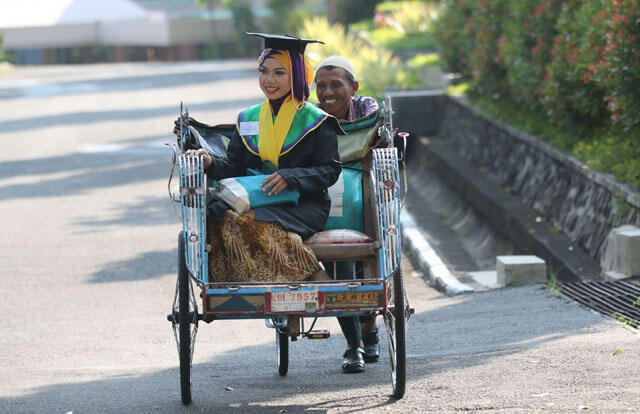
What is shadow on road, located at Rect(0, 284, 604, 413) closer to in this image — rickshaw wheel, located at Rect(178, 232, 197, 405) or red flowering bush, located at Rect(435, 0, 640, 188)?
rickshaw wheel, located at Rect(178, 232, 197, 405)

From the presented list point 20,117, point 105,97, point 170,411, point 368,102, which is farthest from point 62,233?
point 105,97

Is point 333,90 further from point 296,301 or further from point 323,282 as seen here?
point 296,301

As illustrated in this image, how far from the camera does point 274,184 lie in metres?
5.73

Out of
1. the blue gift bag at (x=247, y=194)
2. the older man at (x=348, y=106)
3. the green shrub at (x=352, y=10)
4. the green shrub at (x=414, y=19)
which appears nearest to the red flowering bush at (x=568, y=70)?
the older man at (x=348, y=106)

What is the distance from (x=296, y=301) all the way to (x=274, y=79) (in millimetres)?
1306

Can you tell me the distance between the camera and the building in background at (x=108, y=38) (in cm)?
5506

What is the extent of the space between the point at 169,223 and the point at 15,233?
75.7 inches

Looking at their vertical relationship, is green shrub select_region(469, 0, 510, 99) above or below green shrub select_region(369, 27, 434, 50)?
below

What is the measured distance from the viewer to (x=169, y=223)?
13.5m

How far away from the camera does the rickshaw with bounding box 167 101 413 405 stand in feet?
17.9

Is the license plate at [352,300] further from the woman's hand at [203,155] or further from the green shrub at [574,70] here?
the green shrub at [574,70]

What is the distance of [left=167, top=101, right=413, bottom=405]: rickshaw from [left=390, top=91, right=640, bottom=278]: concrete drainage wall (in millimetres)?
2561

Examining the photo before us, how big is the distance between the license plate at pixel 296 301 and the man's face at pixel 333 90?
6.42ft

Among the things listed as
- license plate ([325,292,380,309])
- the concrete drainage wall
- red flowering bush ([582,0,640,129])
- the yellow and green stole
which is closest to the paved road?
license plate ([325,292,380,309])
